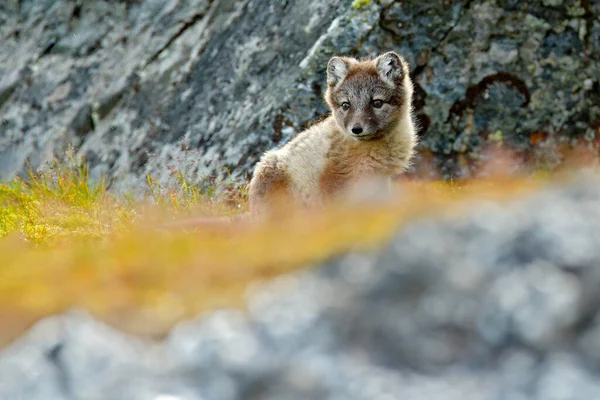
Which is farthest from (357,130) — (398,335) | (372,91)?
(398,335)

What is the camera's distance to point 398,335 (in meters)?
3.29

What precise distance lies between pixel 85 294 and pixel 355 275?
53.8 inches

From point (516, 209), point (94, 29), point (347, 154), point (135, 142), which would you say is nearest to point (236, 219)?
point (347, 154)

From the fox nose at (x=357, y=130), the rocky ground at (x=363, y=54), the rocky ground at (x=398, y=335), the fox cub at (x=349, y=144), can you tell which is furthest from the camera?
the rocky ground at (x=363, y=54)

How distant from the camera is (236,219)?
319 inches

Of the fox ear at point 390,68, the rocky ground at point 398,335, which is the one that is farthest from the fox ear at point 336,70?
the rocky ground at point 398,335

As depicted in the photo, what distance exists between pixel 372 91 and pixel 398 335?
5740mm

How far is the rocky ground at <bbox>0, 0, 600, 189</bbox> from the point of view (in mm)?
9570

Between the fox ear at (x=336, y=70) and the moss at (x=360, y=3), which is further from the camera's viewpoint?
the moss at (x=360, y=3)

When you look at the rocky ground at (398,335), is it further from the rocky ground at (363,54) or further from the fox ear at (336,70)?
the rocky ground at (363,54)

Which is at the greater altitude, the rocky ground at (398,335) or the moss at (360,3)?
the moss at (360,3)

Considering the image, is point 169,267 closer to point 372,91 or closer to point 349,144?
point 349,144

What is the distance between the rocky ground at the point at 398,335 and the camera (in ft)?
10.3

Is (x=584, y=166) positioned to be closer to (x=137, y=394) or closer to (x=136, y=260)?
(x=136, y=260)
